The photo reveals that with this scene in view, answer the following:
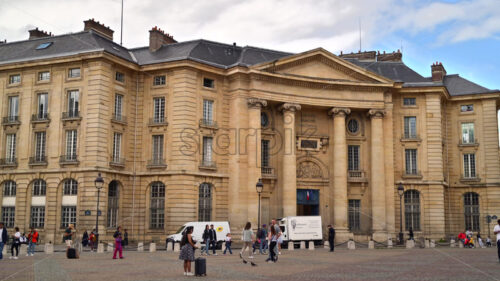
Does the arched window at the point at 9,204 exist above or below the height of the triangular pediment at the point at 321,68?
below

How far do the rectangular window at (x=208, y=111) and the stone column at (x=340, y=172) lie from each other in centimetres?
1035

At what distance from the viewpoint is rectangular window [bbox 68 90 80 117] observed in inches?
1618

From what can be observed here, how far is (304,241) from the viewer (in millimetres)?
40375

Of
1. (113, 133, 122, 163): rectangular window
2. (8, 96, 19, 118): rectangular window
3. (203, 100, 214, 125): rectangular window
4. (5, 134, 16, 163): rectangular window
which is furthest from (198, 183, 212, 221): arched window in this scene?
(8, 96, 19, 118): rectangular window

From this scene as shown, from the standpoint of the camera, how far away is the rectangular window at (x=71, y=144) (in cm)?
4062

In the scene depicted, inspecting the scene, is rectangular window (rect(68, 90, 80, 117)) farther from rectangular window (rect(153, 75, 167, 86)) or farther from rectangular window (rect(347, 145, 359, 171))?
rectangular window (rect(347, 145, 359, 171))

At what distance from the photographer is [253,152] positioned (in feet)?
145

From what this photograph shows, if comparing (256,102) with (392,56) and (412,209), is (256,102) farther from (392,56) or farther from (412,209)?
(392,56)

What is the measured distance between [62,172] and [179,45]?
13.5 metres

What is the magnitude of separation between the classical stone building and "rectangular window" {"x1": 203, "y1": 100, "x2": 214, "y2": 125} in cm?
11

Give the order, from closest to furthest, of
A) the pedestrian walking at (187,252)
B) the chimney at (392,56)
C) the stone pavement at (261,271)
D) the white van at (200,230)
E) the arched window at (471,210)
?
the stone pavement at (261,271)
the pedestrian walking at (187,252)
the white van at (200,230)
the arched window at (471,210)
the chimney at (392,56)

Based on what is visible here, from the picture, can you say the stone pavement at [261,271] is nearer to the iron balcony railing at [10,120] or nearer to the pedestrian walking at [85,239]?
the pedestrian walking at [85,239]

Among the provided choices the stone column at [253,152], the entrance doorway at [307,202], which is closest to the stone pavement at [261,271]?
the stone column at [253,152]

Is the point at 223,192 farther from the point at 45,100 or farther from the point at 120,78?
the point at 45,100
